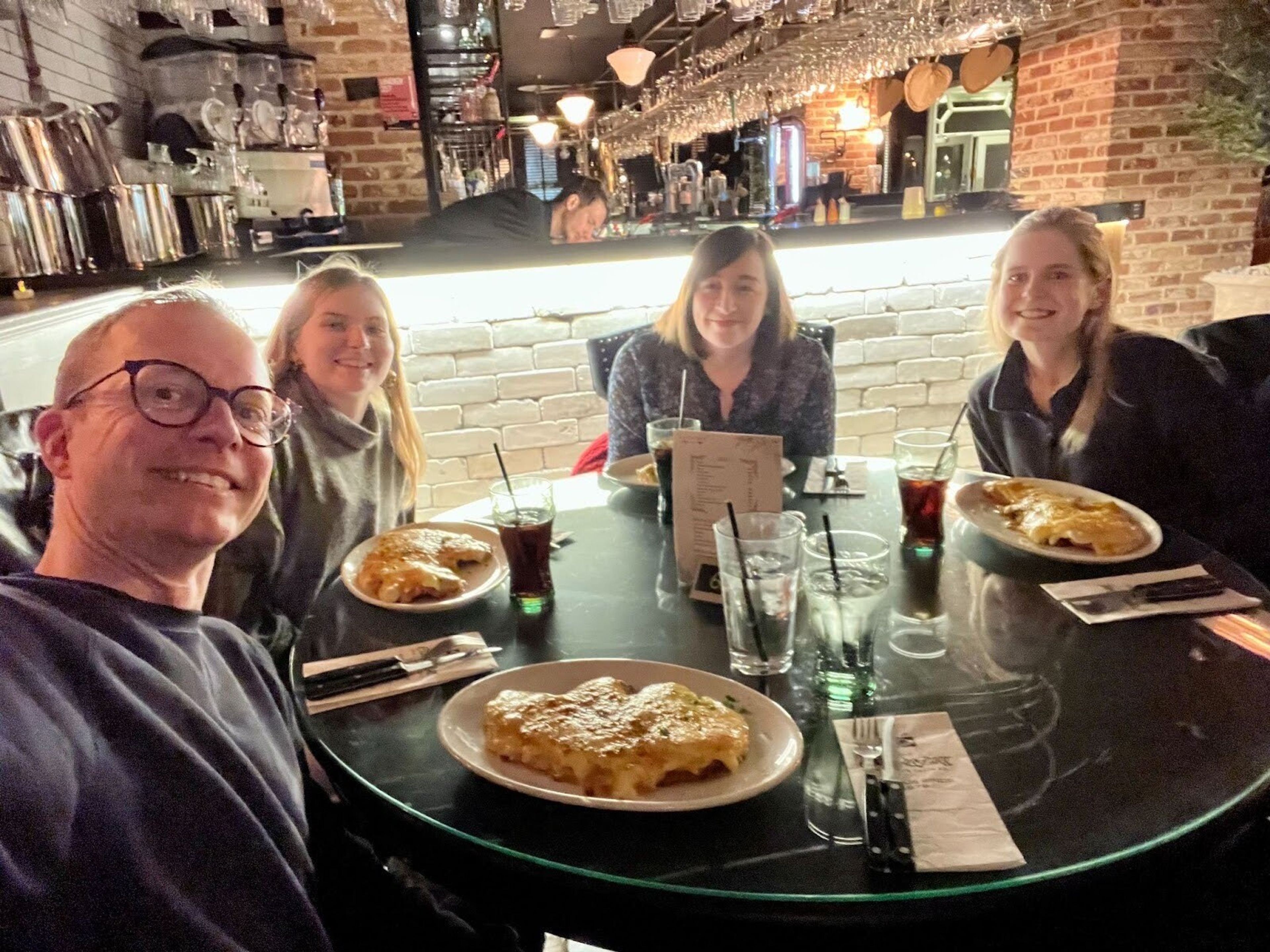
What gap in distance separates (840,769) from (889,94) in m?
8.53

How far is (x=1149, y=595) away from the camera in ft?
3.94

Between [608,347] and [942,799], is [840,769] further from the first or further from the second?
[608,347]

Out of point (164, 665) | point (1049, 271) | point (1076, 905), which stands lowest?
point (1076, 905)

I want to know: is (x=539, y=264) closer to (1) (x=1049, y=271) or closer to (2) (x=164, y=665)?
(1) (x=1049, y=271)

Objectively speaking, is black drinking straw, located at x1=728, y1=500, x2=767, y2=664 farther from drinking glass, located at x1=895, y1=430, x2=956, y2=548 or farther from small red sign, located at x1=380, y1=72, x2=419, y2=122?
small red sign, located at x1=380, y1=72, x2=419, y2=122

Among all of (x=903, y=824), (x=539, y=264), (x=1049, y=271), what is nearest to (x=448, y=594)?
(x=903, y=824)

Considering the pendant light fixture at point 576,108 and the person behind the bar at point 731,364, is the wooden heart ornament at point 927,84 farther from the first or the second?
the person behind the bar at point 731,364

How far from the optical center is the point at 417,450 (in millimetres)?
2102

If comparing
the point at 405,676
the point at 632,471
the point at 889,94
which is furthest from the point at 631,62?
the point at 405,676

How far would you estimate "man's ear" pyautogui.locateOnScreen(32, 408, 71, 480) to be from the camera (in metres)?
0.98

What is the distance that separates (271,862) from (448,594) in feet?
1.71

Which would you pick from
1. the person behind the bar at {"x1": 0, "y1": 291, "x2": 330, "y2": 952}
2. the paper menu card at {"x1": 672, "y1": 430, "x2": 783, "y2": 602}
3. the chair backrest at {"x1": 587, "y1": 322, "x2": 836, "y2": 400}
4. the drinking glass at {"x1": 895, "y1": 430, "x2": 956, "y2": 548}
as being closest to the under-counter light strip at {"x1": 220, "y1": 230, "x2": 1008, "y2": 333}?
the chair backrest at {"x1": 587, "y1": 322, "x2": 836, "y2": 400}

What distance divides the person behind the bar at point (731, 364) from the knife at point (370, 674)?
1.25 meters

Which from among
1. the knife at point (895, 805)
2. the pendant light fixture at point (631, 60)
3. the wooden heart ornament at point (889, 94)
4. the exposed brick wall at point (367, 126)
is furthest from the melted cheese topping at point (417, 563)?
the wooden heart ornament at point (889, 94)
